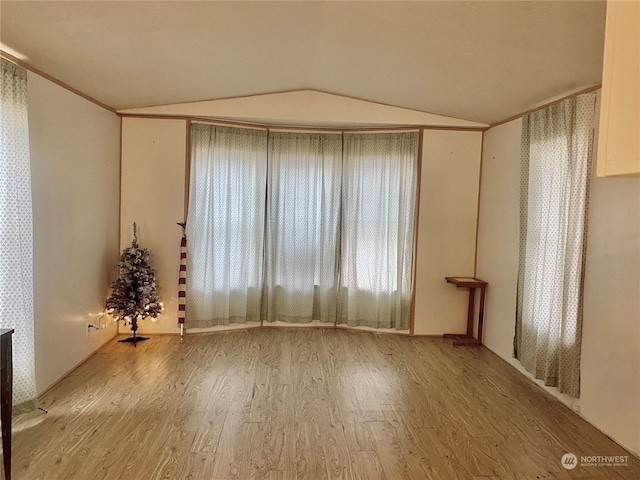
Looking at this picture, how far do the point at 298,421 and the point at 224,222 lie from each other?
2521mm

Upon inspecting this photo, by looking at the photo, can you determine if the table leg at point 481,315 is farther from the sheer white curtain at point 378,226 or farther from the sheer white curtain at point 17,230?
the sheer white curtain at point 17,230

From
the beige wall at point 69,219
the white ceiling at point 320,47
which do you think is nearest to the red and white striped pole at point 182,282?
the beige wall at point 69,219

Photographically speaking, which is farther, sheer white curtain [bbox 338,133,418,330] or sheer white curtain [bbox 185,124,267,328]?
sheer white curtain [bbox 338,133,418,330]

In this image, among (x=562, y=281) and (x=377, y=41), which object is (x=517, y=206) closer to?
(x=562, y=281)

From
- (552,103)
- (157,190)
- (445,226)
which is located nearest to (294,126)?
(157,190)

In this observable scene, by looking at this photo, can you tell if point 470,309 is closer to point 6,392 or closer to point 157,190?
point 157,190

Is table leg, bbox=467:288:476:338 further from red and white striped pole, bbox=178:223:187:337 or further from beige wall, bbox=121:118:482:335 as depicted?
red and white striped pole, bbox=178:223:187:337

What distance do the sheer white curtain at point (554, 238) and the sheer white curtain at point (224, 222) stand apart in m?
2.81

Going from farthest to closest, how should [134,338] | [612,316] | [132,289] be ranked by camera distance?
1. [134,338]
2. [132,289]
3. [612,316]

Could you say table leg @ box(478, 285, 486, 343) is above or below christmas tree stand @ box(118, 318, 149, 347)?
above

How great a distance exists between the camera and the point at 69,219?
3.37 m

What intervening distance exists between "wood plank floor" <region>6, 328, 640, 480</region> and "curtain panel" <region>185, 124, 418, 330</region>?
0.77m

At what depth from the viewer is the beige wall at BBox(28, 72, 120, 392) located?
297cm

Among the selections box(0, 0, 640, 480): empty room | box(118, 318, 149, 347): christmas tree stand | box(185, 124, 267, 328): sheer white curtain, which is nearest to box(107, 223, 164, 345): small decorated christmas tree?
box(0, 0, 640, 480): empty room
